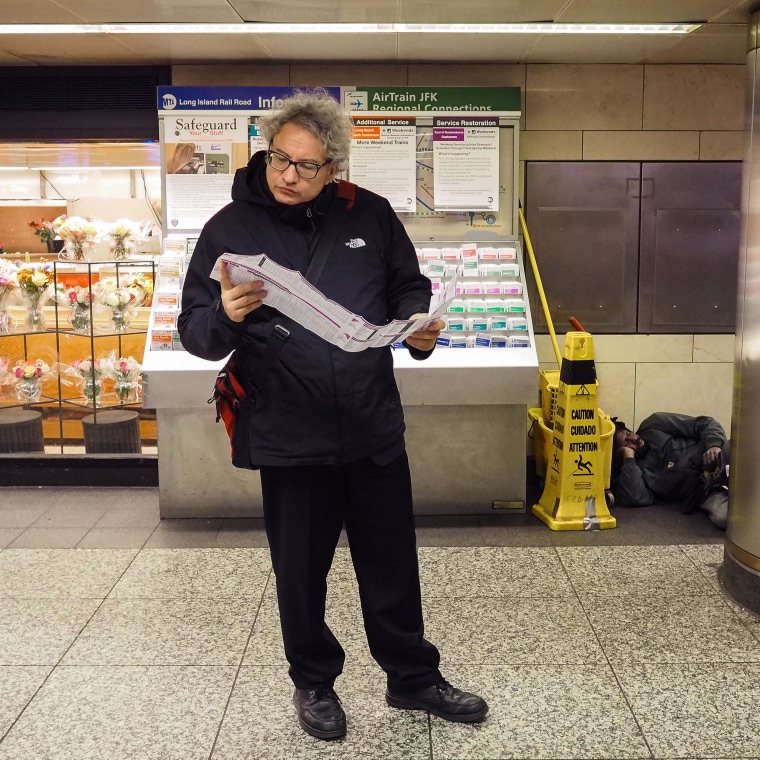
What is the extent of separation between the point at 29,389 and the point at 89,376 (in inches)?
17.3

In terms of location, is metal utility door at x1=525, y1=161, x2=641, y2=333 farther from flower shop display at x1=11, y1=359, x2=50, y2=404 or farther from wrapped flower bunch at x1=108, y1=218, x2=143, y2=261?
flower shop display at x1=11, y1=359, x2=50, y2=404

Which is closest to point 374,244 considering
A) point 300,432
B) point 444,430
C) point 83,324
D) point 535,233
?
point 300,432

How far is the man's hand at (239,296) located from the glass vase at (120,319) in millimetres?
3403

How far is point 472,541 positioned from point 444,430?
2.07 ft

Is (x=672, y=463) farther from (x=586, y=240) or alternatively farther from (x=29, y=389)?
(x=29, y=389)

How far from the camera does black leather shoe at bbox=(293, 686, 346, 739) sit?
2.81 metres

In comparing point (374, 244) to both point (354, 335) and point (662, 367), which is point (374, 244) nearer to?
point (354, 335)

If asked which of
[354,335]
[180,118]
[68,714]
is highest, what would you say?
[180,118]

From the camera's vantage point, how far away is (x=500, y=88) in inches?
191

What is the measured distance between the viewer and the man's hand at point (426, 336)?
2.60 meters

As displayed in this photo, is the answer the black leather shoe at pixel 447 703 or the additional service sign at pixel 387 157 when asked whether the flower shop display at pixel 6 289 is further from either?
the black leather shoe at pixel 447 703

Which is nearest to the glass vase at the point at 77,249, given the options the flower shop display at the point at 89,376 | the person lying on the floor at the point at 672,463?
the flower shop display at the point at 89,376

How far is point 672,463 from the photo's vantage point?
5.25 meters

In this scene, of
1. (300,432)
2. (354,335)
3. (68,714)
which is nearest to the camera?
(354,335)
